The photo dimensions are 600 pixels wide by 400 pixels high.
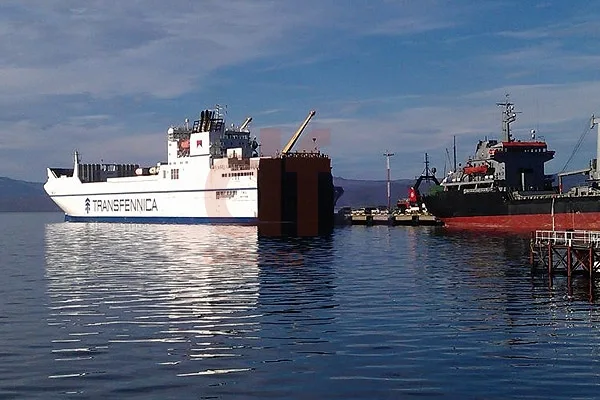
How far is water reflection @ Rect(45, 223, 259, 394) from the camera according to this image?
21891 millimetres

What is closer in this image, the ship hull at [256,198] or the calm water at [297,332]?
the calm water at [297,332]

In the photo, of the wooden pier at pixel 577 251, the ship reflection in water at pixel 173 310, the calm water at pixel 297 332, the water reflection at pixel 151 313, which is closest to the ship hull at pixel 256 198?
the ship reflection in water at pixel 173 310

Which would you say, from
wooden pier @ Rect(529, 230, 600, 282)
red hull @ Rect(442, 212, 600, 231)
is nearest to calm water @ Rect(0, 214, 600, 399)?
wooden pier @ Rect(529, 230, 600, 282)

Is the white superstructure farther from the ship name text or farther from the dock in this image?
the dock

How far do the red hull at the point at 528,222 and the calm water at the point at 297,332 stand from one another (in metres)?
31.7

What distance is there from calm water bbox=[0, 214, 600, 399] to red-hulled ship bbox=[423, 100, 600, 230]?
33.1 m

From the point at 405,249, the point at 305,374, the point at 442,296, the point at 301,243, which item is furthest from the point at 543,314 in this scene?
the point at 301,243

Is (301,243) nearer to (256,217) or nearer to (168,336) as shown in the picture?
(256,217)

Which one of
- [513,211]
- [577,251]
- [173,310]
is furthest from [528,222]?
[173,310]

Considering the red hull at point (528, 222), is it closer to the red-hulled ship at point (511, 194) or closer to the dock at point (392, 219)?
the red-hulled ship at point (511, 194)

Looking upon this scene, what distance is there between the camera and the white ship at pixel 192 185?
343 ft

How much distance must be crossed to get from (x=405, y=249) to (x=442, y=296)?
30.9 m

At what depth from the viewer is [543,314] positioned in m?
29.5

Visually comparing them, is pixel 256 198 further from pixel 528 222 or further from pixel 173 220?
pixel 528 222
